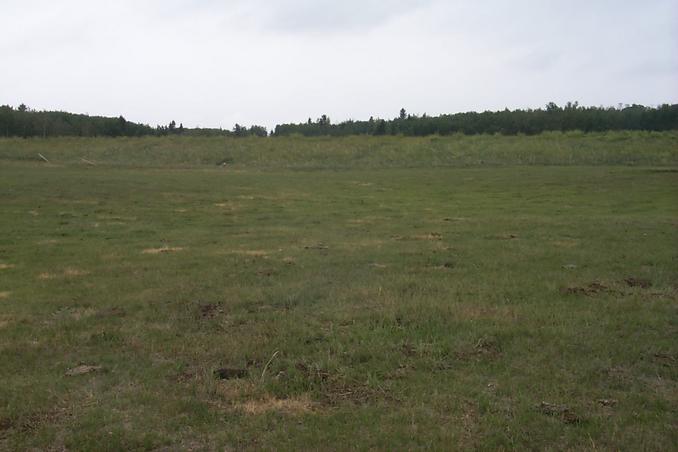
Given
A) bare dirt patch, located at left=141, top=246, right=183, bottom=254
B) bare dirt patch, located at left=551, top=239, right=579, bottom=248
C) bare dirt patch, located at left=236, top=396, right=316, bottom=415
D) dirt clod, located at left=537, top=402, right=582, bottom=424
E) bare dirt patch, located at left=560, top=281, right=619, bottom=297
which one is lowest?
bare dirt patch, located at left=141, top=246, right=183, bottom=254

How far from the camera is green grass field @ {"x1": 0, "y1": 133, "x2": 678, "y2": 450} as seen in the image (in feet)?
18.2

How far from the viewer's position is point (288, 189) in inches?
1390

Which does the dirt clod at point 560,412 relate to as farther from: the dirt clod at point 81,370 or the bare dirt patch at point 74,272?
the bare dirt patch at point 74,272

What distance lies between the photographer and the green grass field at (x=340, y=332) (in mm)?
5535

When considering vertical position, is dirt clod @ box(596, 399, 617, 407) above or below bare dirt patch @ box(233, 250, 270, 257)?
above

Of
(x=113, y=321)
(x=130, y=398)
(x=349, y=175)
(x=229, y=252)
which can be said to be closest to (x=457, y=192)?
(x=349, y=175)

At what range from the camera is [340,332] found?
818cm

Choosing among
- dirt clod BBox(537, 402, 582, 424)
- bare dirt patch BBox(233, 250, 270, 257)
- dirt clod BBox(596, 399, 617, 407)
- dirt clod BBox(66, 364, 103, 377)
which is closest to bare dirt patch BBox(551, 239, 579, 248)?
bare dirt patch BBox(233, 250, 270, 257)

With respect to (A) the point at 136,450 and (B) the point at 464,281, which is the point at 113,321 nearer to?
(A) the point at 136,450

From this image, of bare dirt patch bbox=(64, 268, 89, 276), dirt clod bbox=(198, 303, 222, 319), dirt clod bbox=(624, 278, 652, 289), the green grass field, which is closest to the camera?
the green grass field

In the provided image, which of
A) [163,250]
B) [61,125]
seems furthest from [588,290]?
[61,125]

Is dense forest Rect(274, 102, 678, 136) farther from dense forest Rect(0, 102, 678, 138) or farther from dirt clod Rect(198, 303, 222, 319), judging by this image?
dirt clod Rect(198, 303, 222, 319)

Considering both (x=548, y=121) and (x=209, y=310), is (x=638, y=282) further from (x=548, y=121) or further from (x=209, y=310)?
(x=548, y=121)

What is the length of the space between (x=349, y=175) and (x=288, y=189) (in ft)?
39.6
